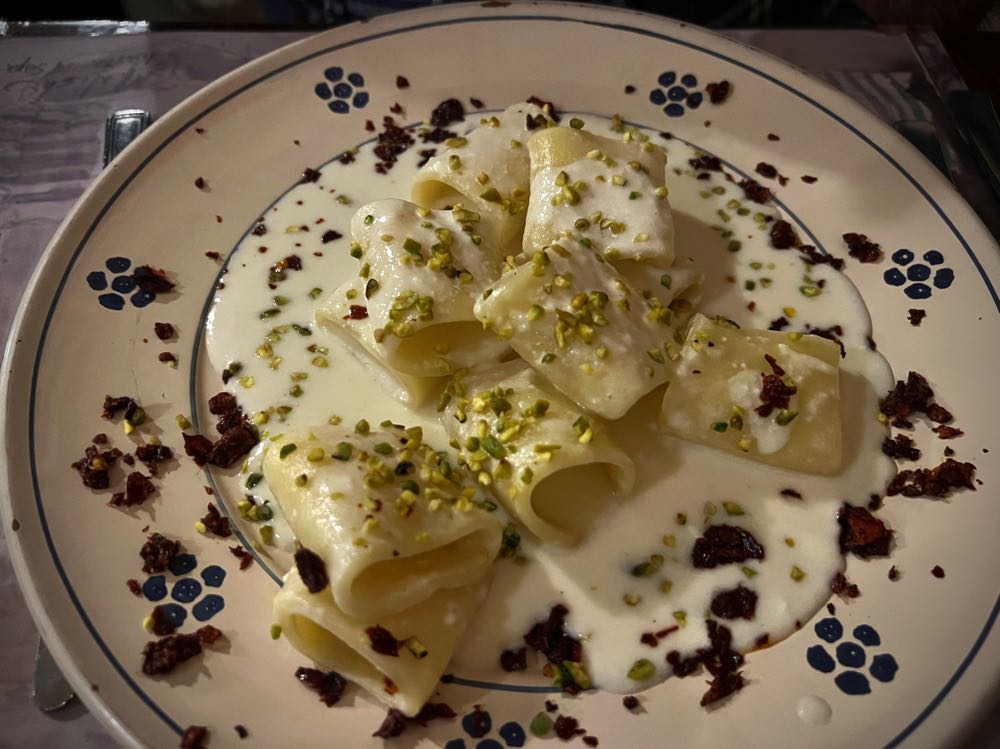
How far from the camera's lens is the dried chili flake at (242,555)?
1.87m

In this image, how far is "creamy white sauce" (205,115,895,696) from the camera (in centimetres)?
180

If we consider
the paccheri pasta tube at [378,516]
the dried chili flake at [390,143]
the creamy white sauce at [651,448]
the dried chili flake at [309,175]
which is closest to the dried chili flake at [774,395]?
the creamy white sauce at [651,448]

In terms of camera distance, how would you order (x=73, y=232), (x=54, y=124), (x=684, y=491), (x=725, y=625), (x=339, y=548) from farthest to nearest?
(x=54, y=124), (x=73, y=232), (x=684, y=491), (x=725, y=625), (x=339, y=548)

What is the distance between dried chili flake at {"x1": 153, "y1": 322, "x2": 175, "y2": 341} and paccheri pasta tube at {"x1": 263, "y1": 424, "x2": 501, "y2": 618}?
1.77 feet

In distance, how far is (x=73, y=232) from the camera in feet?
7.43

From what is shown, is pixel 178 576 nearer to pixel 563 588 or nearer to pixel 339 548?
pixel 339 548

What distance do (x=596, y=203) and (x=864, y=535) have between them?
1.05m

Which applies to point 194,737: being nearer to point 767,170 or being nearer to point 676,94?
point 767,170

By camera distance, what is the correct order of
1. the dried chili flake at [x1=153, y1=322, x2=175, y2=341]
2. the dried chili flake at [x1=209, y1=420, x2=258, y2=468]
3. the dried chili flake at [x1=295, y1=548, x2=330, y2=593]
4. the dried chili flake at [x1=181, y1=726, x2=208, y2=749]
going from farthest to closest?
the dried chili flake at [x1=153, y1=322, x2=175, y2=341]
the dried chili flake at [x1=209, y1=420, x2=258, y2=468]
the dried chili flake at [x1=295, y1=548, x2=330, y2=593]
the dried chili flake at [x1=181, y1=726, x2=208, y2=749]

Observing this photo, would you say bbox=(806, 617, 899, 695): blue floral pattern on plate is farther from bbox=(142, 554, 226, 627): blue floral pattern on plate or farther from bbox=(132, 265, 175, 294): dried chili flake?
bbox=(132, 265, 175, 294): dried chili flake

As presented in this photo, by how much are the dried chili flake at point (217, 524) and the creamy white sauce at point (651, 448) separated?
84mm

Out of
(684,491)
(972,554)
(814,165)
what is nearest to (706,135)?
(814,165)

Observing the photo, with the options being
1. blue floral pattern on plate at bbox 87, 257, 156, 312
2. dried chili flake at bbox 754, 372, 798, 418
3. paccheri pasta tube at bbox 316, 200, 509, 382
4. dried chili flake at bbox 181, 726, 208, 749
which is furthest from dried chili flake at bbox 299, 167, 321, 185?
dried chili flake at bbox 181, 726, 208, 749

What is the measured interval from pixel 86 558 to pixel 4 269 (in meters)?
1.26
